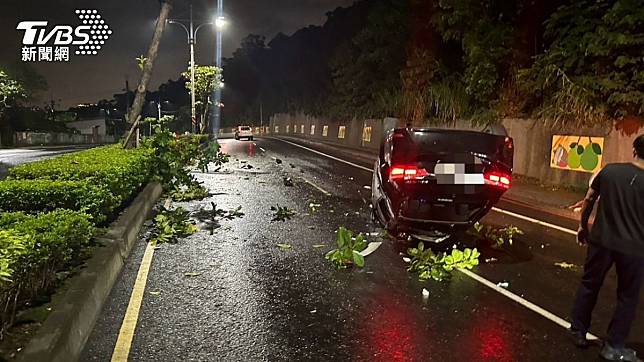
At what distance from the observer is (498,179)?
766cm

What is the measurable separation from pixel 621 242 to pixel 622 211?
239 mm

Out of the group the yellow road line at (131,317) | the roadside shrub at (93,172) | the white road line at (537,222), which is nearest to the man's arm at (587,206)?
the yellow road line at (131,317)

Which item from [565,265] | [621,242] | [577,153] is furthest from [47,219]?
[577,153]

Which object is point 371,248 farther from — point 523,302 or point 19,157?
point 19,157

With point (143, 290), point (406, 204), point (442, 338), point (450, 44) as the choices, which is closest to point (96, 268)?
point (143, 290)

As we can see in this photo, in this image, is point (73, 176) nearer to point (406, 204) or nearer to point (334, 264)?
point (334, 264)

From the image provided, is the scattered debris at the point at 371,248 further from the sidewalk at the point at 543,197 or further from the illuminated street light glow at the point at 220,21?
the illuminated street light glow at the point at 220,21

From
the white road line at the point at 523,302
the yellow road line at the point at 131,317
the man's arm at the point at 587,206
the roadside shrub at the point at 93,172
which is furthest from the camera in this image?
the roadside shrub at the point at 93,172

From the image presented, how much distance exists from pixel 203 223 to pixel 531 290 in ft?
19.8

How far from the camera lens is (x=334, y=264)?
24.0 feet

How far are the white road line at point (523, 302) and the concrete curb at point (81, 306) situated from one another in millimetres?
4140

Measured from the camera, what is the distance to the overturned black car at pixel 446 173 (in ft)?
24.9

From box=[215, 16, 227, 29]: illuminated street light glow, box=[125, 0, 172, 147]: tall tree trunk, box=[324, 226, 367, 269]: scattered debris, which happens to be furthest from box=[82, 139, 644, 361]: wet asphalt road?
box=[215, 16, 227, 29]: illuminated street light glow

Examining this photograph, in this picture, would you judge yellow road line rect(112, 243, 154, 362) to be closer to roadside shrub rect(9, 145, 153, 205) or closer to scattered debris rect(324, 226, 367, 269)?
roadside shrub rect(9, 145, 153, 205)
